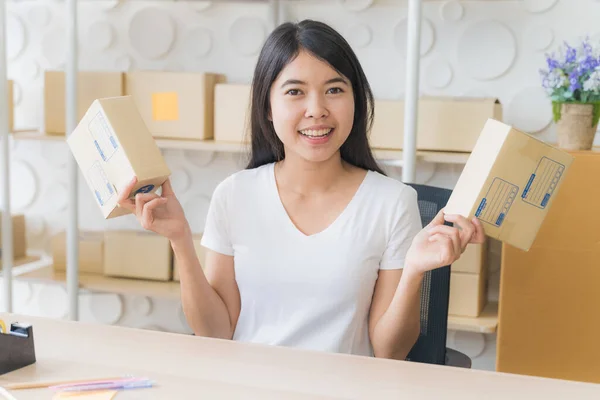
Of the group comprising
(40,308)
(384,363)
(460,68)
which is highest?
(460,68)

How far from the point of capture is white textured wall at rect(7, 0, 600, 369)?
2.40 m

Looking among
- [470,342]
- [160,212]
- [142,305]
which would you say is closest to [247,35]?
[142,305]

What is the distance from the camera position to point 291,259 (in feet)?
4.68

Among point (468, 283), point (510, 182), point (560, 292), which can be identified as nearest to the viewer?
point (510, 182)

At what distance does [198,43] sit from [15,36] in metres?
0.78

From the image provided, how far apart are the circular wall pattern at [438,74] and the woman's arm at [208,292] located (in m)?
Result: 1.26

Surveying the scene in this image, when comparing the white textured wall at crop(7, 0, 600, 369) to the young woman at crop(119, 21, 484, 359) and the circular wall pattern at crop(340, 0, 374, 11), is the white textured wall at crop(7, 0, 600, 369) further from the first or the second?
the young woman at crop(119, 21, 484, 359)

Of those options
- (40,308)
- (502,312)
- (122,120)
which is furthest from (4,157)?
(502,312)

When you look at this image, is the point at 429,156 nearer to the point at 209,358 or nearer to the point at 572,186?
the point at 572,186

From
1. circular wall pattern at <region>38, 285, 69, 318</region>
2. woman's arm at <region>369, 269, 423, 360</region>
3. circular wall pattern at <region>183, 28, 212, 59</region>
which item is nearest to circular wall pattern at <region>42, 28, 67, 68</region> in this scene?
circular wall pattern at <region>183, 28, 212, 59</region>

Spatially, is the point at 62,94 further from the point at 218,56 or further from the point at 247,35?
the point at 247,35

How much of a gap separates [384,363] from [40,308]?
2.37m

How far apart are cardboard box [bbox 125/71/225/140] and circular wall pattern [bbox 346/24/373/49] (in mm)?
495

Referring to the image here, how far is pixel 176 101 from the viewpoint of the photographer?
2.48 m
